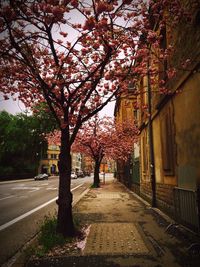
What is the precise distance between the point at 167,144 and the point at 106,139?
58.0ft

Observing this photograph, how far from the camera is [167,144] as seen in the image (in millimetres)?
10836

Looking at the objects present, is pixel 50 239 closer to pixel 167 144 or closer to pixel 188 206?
pixel 188 206

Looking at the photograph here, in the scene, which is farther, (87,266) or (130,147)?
(130,147)

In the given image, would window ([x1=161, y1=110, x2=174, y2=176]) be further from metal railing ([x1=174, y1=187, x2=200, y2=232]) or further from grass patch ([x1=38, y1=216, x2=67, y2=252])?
grass patch ([x1=38, y1=216, x2=67, y2=252])

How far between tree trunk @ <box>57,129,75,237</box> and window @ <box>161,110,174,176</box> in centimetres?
457

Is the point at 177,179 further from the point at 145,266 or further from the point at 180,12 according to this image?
the point at 180,12

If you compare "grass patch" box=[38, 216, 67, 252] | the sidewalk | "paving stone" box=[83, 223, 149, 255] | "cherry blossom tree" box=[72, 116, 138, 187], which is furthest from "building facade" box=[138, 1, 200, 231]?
"cherry blossom tree" box=[72, 116, 138, 187]

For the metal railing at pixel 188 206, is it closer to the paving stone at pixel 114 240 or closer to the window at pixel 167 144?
the paving stone at pixel 114 240

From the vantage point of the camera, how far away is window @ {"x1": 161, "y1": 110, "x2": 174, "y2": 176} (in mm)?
10242

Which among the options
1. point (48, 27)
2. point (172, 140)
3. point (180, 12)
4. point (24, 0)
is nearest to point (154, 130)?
point (172, 140)

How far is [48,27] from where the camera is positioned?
6.98m

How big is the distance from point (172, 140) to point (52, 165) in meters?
73.7

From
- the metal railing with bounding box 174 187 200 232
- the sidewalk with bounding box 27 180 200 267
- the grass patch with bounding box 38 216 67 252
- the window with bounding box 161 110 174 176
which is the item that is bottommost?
the sidewalk with bounding box 27 180 200 267

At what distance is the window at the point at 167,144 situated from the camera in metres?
10.2
